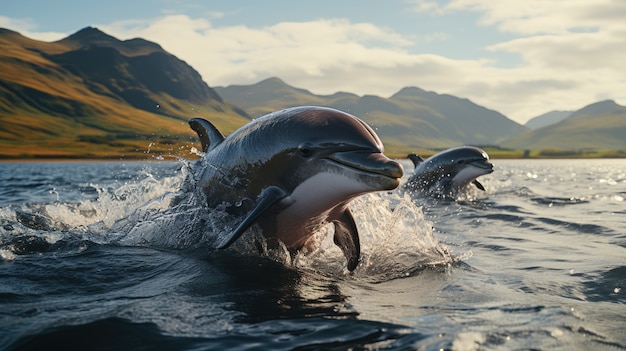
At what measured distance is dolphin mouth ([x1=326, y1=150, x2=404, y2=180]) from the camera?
16.4ft

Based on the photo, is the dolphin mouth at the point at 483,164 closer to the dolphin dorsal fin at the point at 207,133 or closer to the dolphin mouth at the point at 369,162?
the dolphin dorsal fin at the point at 207,133

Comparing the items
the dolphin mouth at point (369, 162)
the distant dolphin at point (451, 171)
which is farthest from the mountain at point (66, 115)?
the dolphin mouth at point (369, 162)

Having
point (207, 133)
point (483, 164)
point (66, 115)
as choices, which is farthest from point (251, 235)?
point (66, 115)

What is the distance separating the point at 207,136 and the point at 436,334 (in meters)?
5.76

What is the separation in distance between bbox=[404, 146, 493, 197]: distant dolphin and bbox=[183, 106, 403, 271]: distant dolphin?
11117 millimetres

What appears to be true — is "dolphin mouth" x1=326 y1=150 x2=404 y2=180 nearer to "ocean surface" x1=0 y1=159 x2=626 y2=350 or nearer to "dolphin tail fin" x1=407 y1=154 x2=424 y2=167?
"ocean surface" x1=0 y1=159 x2=626 y2=350

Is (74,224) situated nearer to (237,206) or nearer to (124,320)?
(237,206)

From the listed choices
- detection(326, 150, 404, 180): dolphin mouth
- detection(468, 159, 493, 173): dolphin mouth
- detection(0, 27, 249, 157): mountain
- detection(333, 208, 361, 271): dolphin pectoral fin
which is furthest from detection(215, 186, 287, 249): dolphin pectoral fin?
detection(0, 27, 249, 157): mountain

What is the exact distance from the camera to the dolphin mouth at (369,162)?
498 cm

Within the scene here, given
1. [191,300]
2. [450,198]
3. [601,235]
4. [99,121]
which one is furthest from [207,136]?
[99,121]

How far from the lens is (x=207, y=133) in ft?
28.4

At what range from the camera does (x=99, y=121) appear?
154 m

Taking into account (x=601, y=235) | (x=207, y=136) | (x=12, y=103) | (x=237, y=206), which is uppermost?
(x=12, y=103)

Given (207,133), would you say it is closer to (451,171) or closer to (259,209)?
(259,209)
